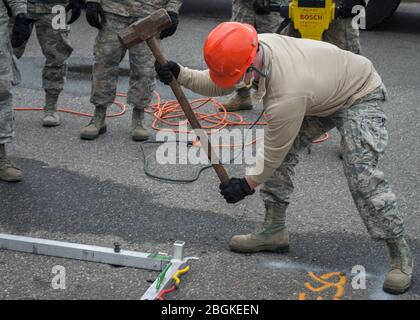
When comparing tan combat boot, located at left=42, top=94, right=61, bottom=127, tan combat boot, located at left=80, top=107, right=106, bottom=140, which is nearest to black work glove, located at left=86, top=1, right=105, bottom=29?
tan combat boot, located at left=80, top=107, right=106, bottom=140

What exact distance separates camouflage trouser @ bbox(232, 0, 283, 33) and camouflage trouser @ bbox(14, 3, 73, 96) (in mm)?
1551

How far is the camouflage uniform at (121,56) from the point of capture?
5.82 m

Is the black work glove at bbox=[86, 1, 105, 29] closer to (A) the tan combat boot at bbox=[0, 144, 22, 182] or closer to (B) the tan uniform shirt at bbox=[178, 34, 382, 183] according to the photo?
(A) the tan combat boot at bbox=[0, 144, 22, 182]

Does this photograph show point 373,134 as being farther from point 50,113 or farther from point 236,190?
point 50,113

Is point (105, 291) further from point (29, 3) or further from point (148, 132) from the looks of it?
point (29, 3)

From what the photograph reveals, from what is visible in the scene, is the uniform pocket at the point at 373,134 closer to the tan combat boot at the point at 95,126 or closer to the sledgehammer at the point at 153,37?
the sledgehammer at the point at 153,37

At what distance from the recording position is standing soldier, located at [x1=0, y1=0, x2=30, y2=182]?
5043 millimetres

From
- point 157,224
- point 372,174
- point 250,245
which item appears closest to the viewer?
point 372,174

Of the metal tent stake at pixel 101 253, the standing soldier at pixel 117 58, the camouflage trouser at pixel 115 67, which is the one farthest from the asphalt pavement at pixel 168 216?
the camouflage trouser at pixel 115 67

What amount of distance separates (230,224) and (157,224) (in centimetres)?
46

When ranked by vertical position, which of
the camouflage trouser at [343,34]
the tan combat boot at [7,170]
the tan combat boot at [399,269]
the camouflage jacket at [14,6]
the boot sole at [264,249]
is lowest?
the tan combat boot at [7,170]

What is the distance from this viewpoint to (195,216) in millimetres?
4840

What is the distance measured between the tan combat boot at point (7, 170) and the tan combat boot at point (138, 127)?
1136 mm
